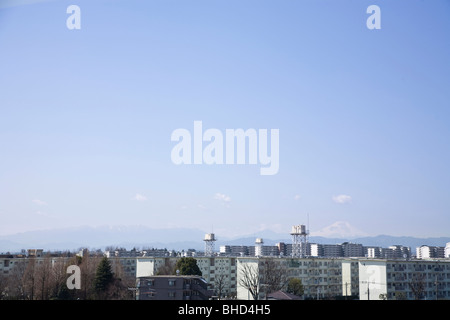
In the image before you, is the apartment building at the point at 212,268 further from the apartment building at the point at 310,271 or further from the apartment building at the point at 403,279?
the apartment building at the point at 403,279

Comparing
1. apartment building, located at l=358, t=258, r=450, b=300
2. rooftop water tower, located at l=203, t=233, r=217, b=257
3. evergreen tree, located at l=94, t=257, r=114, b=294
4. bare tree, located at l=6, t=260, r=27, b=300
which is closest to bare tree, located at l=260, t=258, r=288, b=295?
apartment building, located at l=358, t=258, r=450, b=300

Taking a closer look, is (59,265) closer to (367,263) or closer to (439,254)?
(367,263)

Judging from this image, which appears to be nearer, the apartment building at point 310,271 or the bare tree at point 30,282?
the bare tree at point 30,282

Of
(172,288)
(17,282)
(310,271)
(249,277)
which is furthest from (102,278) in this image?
(310,271)

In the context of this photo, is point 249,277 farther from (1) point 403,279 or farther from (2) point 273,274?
(1) point 403,279

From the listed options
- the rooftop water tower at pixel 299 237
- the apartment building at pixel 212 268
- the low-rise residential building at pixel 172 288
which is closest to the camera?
the low-rise residential building at pixel 172 288

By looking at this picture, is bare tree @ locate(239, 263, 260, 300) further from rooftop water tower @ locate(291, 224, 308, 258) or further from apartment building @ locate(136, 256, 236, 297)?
rooftop water tower @ locate(291, 224, 308, 258)

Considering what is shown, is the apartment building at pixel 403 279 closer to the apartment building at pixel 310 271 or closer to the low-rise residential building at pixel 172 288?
the apartment building at pixel 310 271

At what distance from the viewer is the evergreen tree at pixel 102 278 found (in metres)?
13.1

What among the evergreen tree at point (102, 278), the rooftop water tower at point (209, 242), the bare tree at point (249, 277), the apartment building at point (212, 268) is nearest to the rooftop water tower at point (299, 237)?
the rooftop water tower at point (209, 242)

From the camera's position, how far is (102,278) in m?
13.3

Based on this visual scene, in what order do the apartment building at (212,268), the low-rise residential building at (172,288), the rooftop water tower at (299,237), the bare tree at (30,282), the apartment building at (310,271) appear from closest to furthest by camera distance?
the low-rise residential building at (172,288)
the bare tree at (30,282)
the apartment building at (310,271)
the apartment building at (212,268)
the rooftop water tower at (299,237)

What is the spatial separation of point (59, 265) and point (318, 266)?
33.6 ft

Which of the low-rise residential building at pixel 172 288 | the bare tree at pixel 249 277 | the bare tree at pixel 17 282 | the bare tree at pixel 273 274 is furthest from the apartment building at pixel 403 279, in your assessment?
the bare tree at pixel 17 282
